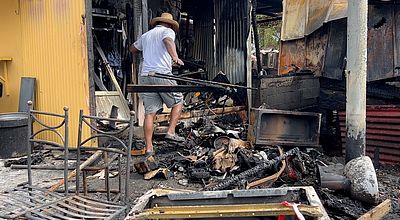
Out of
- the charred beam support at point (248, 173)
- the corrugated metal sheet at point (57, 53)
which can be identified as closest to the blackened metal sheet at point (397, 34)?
the charred beam support at point (248, 173)

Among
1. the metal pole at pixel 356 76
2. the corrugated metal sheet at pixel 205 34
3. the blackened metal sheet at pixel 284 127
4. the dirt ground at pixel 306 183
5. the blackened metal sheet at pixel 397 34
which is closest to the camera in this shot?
the dirt ground at pixel 306 183

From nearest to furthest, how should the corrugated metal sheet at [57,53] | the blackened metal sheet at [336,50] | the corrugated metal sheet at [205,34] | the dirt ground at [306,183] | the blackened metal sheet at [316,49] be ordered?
1. the dirt ground at [306,183]
2. the corrugated metal sheet at [57,53]
3. the blackened metal sheet at [336,50]
4. the blackened metal sheet at [316,49]
5. the corrugated metal sheet at [205,34]

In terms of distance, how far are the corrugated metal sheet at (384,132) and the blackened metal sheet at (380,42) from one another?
3.36 ft

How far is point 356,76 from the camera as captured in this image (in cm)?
463

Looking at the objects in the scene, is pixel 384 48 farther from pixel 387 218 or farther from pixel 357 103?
pixel 387 218

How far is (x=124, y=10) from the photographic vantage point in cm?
785

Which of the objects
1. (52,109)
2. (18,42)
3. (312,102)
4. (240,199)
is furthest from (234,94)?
(240,199)

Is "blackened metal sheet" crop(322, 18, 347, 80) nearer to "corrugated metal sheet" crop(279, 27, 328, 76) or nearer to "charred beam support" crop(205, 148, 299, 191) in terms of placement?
"corrugated metal sheet" crop(279, 27, 328, 76)

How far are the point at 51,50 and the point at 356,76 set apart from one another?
439 centimetres

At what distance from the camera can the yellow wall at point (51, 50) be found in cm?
586

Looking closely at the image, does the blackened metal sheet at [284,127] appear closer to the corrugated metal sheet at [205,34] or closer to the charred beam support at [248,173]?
the charred beam support at [248,173]

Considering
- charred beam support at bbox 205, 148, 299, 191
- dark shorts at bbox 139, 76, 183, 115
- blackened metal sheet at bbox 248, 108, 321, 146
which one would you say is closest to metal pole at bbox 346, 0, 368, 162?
charred beam support at bbox 205, 148, 299, 191

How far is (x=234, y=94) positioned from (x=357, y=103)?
3.53 metres

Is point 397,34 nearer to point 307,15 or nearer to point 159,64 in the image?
point 307,15
